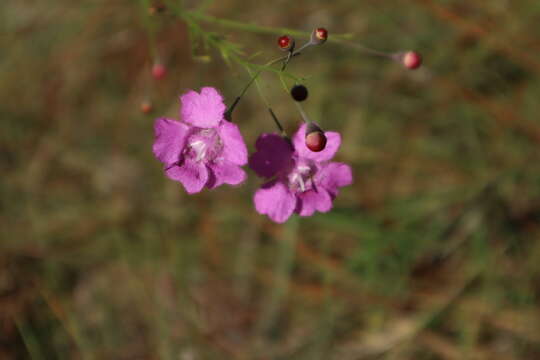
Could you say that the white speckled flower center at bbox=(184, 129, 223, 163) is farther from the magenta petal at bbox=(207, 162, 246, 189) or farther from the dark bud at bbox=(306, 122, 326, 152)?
the dark bud at bbox=(306, 122, 326, 152)

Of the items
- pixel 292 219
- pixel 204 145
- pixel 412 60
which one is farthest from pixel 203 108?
pixel 292 219

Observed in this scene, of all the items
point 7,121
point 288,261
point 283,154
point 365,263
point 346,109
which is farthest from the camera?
point 7,121

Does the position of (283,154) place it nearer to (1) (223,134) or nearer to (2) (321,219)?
(1) (223,134)

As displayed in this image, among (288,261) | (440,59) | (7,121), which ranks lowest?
(288,261)

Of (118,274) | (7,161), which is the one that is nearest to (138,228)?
(118,274)

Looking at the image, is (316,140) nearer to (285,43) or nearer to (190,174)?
(285,43)

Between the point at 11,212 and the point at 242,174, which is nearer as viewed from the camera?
the point at 242,174
